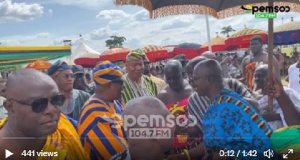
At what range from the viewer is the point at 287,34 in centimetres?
276

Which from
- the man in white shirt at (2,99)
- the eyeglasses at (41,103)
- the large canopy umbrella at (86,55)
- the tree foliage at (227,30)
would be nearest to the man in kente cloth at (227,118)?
the tree foliage at (227,30)

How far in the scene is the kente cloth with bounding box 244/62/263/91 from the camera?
112 inches

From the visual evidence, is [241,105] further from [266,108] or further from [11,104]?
[11,104]

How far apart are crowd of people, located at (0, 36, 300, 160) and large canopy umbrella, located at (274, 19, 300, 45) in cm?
12

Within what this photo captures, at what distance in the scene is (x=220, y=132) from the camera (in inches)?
113

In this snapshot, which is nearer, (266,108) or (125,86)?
(266,108)

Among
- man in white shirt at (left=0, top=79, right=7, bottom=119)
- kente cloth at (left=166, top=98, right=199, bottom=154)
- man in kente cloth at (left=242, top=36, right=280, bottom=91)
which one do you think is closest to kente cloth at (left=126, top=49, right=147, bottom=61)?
kente cloth at (left=166, top=98, right=199, bottom=154)

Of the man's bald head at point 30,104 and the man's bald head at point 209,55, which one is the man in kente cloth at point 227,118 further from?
the man's bald head at point 30,104

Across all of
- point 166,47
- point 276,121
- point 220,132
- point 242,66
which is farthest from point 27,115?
point 276,121

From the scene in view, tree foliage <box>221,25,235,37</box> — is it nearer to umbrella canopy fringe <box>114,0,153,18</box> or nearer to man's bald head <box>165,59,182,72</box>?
man's bald head <box>165,59,182,72</box>

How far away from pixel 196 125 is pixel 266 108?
1.61 ft

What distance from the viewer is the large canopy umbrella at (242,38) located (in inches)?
111

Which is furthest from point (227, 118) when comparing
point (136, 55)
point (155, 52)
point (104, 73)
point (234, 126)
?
point (104, 73)

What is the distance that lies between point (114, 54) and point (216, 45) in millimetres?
729
